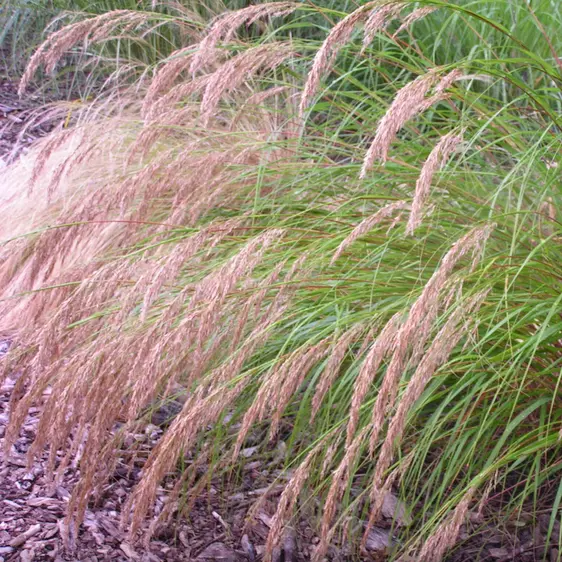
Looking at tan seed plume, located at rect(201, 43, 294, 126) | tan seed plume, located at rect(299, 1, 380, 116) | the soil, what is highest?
tan seed plume, located at rect(299, 1, 380, 116)

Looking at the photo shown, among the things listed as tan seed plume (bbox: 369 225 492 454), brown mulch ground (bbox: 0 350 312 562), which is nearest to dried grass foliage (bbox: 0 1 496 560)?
tan seed plume (bbox: 369 225 492 454)

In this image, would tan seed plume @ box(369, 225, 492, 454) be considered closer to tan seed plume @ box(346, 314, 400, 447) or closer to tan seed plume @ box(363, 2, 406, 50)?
tan seed plume @ box(346, 314, 400, 447)

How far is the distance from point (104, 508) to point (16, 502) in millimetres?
229

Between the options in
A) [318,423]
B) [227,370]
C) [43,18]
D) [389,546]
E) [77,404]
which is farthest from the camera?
[43,18]

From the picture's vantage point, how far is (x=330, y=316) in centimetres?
212

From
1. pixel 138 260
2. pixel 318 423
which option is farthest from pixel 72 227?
pixel 318 423

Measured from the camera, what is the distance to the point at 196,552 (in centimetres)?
204

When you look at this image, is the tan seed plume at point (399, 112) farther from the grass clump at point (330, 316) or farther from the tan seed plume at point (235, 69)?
the tan seed plume at point (235, 69)

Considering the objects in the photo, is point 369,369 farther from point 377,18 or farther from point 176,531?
point 176,531

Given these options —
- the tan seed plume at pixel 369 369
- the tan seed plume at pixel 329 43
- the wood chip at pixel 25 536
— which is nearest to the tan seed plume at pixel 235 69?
the tan seed plume at pixel 329 43

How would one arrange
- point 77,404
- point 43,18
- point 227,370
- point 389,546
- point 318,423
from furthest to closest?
point 43,18 → point 318,423 → point 389,546 → point 77,404 → point 227,370

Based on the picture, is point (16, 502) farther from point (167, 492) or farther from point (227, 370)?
point (227, 370)

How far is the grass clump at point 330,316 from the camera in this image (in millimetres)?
1607

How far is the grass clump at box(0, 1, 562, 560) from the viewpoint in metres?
1.61
